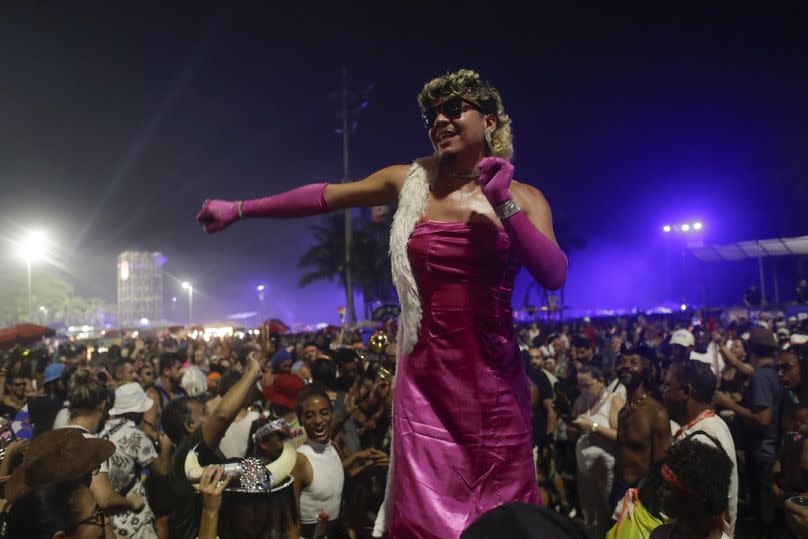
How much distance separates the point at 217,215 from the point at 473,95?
123 centimetres

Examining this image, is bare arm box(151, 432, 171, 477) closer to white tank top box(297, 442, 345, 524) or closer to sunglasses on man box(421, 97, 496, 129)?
white tank top box(297, 442, 345, 524)

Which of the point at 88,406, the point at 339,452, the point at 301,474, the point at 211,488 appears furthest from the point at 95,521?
the point at 339,452

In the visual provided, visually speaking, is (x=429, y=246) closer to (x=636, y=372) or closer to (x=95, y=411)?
(x=95, y=411)

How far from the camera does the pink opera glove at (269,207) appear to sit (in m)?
2.76

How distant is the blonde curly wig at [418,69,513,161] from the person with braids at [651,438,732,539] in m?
1.70

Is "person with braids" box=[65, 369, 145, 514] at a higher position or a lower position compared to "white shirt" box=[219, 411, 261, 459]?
higher

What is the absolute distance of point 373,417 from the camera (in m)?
6.25

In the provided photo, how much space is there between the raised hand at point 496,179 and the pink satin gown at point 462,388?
296mm

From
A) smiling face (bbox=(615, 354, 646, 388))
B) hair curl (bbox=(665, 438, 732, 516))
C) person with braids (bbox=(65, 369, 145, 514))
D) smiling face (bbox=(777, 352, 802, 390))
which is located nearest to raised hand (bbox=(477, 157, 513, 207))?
hair curl (bbox=(665, 438, 732, 516))

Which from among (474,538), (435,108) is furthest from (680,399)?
(474,538)

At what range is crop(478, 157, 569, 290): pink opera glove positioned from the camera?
2.23 meters

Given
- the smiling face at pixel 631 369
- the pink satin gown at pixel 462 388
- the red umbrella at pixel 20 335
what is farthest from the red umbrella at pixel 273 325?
the red umbrella at pixel 20 335

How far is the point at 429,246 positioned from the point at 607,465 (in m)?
4.08

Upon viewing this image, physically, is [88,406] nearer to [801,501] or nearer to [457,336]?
[457,336]
